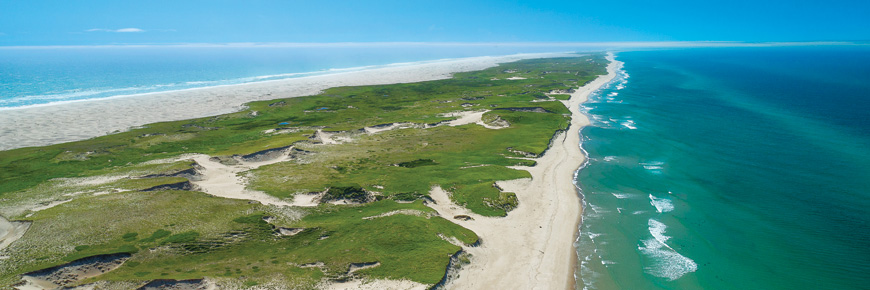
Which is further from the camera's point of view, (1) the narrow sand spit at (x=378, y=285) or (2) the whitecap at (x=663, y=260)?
(2) the whitecap at (x=663, y=260)

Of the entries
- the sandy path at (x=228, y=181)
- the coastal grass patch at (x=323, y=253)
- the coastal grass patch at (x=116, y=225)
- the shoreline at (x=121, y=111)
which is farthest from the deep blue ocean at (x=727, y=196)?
the sandy path at (x=228, y=181)

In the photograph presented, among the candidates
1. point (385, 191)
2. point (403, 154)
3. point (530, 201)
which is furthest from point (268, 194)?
point (530, 201)

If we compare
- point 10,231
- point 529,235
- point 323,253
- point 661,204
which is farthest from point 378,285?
point 661,204

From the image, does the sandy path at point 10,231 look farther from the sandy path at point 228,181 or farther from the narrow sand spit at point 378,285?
the narrow sand spit at point 378,285

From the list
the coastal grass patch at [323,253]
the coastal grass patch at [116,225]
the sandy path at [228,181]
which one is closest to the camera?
the coastal grass patch at [323,253]

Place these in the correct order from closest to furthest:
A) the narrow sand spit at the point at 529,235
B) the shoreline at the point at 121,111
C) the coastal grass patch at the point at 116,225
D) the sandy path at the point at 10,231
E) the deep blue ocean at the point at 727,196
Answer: the coastal grass patch at the point at 116,225
the narrow sand spit at the point at 529,235
the sandy path at the point at 10,231
the deep blue ocean at the point at 727,196
the shoreline at the point at 121,111

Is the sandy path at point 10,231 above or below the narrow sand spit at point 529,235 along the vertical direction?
above

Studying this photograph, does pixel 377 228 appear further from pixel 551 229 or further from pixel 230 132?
pixel 230 132

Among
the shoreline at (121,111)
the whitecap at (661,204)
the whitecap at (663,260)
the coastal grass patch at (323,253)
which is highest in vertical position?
the shoreline at (121,111)

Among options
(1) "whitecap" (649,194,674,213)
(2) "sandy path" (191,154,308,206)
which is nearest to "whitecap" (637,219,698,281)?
(1) "whitecap" (649,194,674,213)
